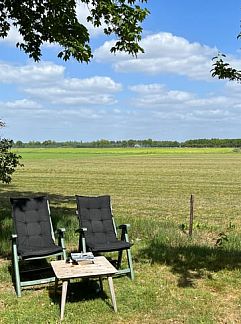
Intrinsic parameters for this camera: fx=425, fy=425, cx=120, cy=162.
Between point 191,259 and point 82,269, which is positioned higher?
point 82,269

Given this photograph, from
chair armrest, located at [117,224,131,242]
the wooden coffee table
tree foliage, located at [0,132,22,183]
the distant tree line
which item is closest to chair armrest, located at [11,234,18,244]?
the wooden coffee table

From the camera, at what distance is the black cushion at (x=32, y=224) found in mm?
6153

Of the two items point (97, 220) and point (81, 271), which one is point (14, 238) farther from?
point (97, 220)

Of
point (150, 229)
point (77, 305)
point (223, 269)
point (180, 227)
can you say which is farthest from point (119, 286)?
point (180, 227)

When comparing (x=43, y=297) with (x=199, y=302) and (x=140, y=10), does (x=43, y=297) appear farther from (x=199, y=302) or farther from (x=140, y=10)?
(x=140, y=10)

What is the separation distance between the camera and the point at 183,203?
17094mm

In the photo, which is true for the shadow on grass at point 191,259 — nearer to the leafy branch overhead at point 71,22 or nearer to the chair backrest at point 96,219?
the chair backrest at point 96,219

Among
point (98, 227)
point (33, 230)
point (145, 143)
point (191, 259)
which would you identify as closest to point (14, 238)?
point (33, 230)

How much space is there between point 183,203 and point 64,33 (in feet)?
33.6

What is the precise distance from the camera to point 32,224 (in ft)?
20.9

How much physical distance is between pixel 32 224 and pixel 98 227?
1025mm

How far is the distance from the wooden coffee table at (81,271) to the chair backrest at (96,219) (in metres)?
1.11

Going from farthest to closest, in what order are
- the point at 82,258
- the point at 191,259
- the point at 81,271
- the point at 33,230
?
the point at 191,259
the point at 33,230
the point at 82,258
the point at 81,271

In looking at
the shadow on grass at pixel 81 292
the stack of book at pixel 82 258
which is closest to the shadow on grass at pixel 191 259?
the shadow on grass at pixel 81 292
